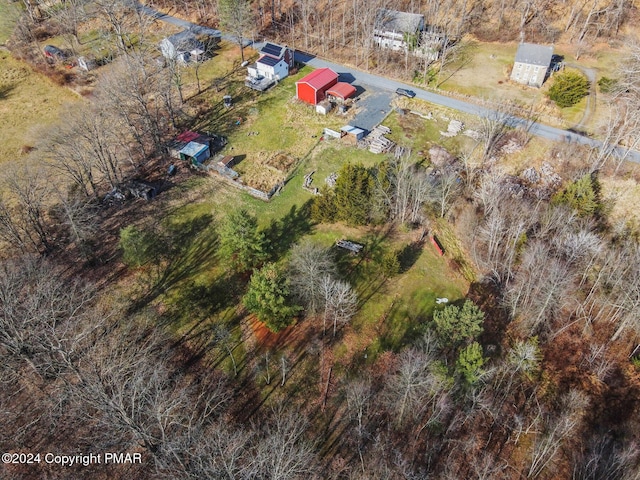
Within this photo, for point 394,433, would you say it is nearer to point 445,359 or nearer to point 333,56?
point 445,359

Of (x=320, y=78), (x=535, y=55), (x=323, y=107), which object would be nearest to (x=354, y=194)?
(x=323, y=107)

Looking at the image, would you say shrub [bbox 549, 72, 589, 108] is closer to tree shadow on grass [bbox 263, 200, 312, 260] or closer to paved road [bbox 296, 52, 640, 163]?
paved road [bbox 296, 52, 640, 163]

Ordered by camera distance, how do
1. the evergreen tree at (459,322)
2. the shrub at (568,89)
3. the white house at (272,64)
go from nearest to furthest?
1. the evergreen tree at (459,322)
2. the shrub at (568,89)
3. the white house at (272,64)

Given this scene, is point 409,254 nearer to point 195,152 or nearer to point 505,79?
point 195,152

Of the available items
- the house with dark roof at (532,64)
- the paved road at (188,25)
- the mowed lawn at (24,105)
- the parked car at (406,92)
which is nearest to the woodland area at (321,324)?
the mowed lawn at (24,105)

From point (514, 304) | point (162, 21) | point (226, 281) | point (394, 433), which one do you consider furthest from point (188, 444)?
point (162, 21)

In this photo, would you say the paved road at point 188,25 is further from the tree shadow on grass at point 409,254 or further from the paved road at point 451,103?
the tree shadow on grass at point 409,254

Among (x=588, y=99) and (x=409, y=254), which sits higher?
(x=588, y=99)
